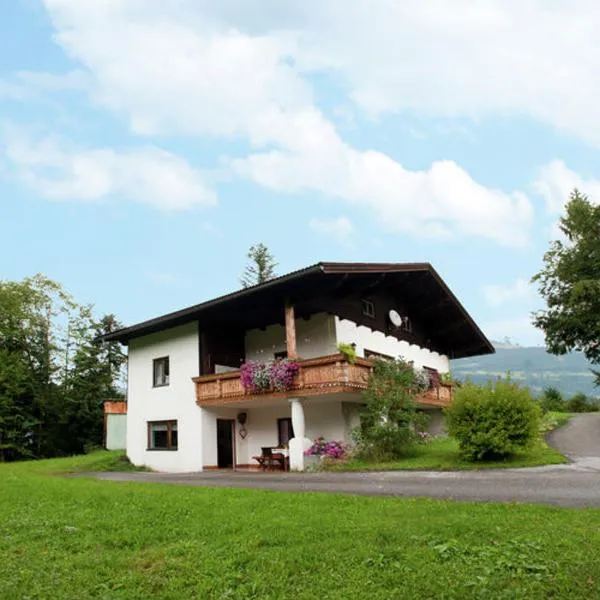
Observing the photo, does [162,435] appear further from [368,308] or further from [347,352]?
[347,352]


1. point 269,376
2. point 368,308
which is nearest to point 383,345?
point 368,308

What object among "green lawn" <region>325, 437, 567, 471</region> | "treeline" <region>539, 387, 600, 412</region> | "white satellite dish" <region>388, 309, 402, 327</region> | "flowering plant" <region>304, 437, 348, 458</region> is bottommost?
"green lawn" <region>325, 437, 567, 471</region>

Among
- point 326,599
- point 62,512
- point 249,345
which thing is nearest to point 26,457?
point 249,345

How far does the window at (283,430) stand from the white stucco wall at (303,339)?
7.98ft

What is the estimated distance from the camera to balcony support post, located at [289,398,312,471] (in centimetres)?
1809

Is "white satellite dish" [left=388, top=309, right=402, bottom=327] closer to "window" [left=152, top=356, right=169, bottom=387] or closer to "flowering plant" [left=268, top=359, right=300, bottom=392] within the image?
"flowering plant" [left=268, top=359, right=300, bottom=392]

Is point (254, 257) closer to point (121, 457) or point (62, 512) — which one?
point (121, 457)

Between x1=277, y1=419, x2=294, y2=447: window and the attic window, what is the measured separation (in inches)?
192

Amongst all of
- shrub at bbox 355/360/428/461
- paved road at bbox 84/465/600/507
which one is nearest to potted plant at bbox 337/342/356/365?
shrub at bbox 355/360/428/461

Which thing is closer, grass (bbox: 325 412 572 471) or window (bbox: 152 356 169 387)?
grass (bbox: 325 412 572 471)

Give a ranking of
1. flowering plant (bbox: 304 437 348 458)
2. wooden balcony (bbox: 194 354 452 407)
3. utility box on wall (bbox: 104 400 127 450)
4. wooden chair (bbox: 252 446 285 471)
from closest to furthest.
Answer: wooden balcony (bbox: 194 354 452 407) < flowering plant (bbox: 304 437 348 458) < wooden chair (bbox: 252 446 285 471) < utility box on wall (bbox: 104 400 127 450)

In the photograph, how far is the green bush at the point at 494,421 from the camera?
15.3m

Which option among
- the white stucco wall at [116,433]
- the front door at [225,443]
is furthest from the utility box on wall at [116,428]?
the front door at [225,443]

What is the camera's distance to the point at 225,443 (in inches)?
890
